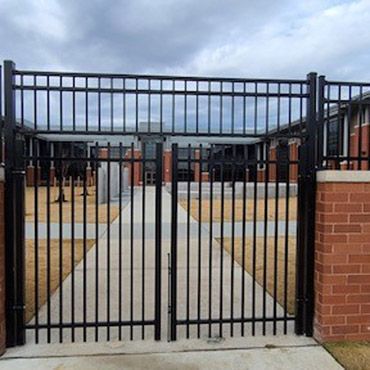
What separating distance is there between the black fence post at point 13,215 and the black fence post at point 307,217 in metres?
2.50

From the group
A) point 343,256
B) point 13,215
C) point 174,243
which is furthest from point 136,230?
point 343,256

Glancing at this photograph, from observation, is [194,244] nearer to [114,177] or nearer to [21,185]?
[21,185]

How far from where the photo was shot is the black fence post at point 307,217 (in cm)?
395

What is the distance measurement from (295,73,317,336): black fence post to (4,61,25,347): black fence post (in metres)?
2.50

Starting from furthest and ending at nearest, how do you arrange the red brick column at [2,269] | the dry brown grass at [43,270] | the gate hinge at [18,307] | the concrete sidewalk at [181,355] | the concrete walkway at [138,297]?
1. the dry brown grass at [43,270]
2. the concrete walkway at [138,297]
3. the gate hinge at [18,307]
4. the red brick column at [2,269]
5. the concrete sidewalk at [181,355]

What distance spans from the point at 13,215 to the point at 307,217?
262 cm

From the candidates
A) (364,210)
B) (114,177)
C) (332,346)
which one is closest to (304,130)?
(364,210)

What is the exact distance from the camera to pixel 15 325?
369cm

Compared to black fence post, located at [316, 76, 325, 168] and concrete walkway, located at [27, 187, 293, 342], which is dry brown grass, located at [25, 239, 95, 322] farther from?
black fence post, located at [316, 76, 325, 168]

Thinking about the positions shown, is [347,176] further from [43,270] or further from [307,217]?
[43,270]

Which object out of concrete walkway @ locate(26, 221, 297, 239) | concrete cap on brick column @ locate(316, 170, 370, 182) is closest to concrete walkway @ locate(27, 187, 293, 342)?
concrete cap on brick column @ locate(316, 170, 370, 182)

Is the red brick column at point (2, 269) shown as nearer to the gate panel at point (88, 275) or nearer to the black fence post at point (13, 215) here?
the black fence post at point (13, 215)

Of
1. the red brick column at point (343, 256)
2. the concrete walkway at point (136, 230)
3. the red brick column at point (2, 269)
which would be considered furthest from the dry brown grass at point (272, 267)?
the red brick column at point (2, 269)

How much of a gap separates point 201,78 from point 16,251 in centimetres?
224
